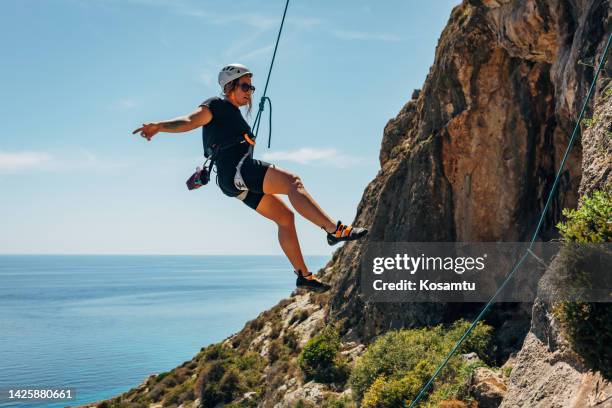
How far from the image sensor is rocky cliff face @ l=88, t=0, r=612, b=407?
8.02 meters

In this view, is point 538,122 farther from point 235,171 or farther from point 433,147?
point 235,171

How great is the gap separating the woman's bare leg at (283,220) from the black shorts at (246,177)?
179 mm

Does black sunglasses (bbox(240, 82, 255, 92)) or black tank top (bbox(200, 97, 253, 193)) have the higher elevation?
black sunglasses (bbox(240, 82, 255, 92))

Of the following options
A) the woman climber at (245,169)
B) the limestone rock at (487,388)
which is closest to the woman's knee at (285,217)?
the woman climber at (245,169)

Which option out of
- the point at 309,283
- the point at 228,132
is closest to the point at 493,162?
the point at 309,283

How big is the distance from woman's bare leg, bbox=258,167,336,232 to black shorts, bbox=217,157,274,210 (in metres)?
0.06

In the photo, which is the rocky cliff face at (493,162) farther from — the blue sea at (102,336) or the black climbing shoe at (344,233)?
the blue sea at (102,336)

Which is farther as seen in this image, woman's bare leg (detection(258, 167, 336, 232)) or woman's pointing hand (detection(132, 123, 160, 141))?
woman's bare leg (detection(258, 167, 336, 232))

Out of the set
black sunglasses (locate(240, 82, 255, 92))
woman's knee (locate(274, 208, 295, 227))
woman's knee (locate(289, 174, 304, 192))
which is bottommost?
woman's knee (locate(274, 208, 295, 227))

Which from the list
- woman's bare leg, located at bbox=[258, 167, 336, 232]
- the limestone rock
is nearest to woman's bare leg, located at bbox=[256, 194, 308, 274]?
woman's bare leg, located at bbox=[258, 167, 336, 232]

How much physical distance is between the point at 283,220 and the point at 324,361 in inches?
782

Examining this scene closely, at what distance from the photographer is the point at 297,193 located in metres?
5.08

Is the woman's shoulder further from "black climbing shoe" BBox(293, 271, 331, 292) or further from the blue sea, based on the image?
the blue sea

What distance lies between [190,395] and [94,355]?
64941 millimetres
